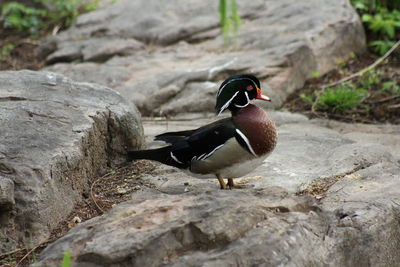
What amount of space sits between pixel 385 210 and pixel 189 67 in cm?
400

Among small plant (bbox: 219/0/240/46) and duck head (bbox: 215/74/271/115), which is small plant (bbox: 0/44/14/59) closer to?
duck head (bbox: 215/74/271/115)

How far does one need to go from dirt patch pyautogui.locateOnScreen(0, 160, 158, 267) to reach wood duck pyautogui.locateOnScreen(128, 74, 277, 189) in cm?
44

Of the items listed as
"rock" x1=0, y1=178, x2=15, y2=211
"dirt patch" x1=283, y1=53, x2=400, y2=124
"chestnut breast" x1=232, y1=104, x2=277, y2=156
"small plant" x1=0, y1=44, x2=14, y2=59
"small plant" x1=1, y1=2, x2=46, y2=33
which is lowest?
"dirt patch" x1=283, y1=53, x2=400, y2=124

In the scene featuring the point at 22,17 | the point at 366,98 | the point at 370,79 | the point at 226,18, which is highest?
the point at 226,18

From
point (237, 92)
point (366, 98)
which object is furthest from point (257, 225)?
point (366, 98)

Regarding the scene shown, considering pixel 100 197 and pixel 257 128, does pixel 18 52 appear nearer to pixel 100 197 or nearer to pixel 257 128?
pixel 100 197

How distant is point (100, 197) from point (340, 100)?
10.5ft

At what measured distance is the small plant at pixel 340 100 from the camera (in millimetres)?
6152

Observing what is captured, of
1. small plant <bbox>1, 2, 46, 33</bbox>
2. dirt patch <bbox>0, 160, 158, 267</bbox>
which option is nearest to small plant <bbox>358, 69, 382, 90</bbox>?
dirt patch <bbox>0, 160, 158, 267</bbox>

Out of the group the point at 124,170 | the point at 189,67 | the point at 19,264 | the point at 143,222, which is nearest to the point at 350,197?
the point at 143,222

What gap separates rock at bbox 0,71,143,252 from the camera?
3.28m

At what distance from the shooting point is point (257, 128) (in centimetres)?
359

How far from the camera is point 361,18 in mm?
8406

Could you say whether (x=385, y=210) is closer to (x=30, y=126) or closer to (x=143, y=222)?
(x=143, y=222)
